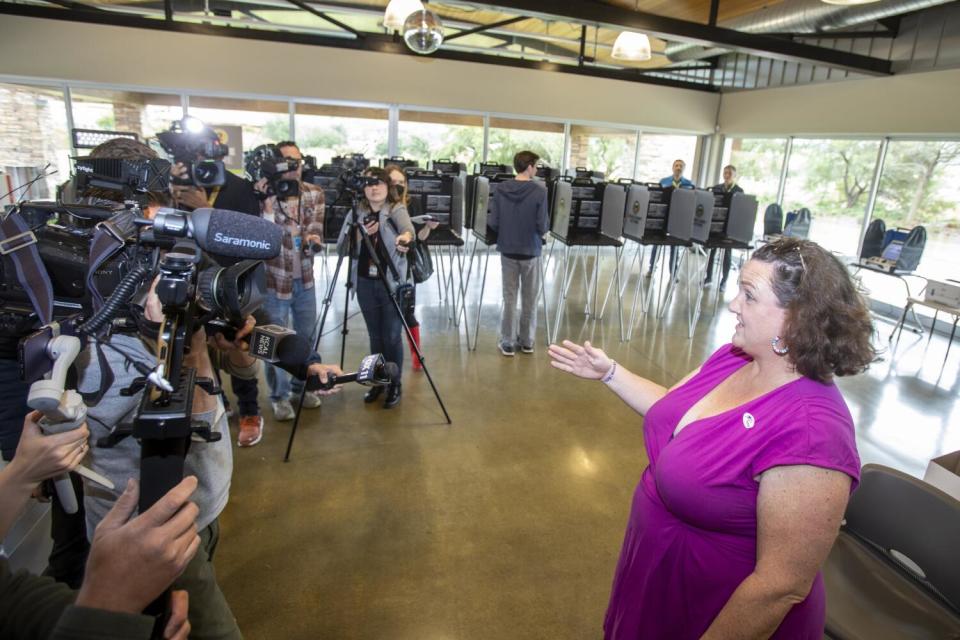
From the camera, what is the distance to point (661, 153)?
10.3 meters

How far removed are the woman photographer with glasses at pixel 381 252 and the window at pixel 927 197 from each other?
6.29 metres

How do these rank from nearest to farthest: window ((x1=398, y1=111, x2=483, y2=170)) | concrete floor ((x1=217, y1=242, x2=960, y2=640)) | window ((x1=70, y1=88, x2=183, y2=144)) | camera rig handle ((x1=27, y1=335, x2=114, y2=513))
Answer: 1. camera rig handle ((x1=27, y1=335, x2=114, y2=513))
2. concrete floor ((x1=217, y1=242, x2=960, y2=640))
3. window ((x1=70, y1=88, x2=183, y2=144))
4. window ((x1=398, y1=111, x2=483, y2=170))

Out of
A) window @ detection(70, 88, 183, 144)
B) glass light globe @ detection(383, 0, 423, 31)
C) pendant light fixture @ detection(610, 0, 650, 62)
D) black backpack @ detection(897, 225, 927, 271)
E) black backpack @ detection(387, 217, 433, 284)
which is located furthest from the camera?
window @ detection(70, 88, 183, 144)

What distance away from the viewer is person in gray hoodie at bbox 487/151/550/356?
4.25m

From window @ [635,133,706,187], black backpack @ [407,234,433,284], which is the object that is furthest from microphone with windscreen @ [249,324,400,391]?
window @ [635,133,706,187]

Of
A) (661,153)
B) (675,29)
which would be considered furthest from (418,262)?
(661,153)

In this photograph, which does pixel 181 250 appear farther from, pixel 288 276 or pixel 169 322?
pixel 288 276

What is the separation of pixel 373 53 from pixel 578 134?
12.5 feet

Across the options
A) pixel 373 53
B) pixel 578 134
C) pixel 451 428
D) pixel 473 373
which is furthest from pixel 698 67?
pixel 451 428

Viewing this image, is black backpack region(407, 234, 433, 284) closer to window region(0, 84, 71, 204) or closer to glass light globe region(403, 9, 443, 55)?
glass light globe region(403, 9, 443, 55)

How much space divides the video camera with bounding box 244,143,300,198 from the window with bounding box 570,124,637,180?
752cm

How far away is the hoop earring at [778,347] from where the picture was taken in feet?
3.66

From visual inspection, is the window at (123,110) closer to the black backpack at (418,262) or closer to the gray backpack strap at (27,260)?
the black backpack at (418,262)

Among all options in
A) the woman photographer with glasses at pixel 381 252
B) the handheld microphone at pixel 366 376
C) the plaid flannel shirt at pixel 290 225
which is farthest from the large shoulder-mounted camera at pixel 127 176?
the woman photographer with glasses at pixel 381 252
